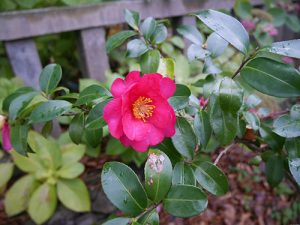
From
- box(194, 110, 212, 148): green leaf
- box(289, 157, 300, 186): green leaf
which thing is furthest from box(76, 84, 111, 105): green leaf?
box(289, 157, 300, 186): green leaf

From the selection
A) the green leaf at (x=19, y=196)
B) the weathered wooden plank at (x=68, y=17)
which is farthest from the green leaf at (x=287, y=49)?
the green leaf at (x=19, y=196)

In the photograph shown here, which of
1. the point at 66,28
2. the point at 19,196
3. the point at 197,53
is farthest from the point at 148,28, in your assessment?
the point at 19,196

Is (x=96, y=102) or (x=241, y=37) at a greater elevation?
(x=241, y=37)

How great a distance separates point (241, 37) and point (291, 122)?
0.84 feet

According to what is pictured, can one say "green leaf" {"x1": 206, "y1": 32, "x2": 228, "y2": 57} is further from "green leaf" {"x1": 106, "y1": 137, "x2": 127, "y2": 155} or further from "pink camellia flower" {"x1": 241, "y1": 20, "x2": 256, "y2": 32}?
"pink camellia flower" {"x1": 241, "y1": 20, "x2": 256, "y2": 32}

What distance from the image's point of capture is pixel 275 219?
175cm

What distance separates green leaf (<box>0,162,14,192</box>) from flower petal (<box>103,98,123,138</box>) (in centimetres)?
114

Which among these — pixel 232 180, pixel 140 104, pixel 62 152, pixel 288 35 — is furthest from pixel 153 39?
pixel 288 35

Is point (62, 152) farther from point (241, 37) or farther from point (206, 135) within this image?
point (241, 37)

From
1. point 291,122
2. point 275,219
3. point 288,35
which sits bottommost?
point 275,219

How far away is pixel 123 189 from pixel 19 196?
3.67 ft

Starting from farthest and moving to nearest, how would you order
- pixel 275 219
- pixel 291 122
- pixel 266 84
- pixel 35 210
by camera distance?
pixel 275 219
pixel 35 210
pixel 291 122
pixel 266 84

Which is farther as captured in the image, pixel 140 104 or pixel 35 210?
pixel 35 210

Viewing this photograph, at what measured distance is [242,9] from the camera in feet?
7.45
